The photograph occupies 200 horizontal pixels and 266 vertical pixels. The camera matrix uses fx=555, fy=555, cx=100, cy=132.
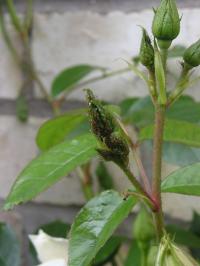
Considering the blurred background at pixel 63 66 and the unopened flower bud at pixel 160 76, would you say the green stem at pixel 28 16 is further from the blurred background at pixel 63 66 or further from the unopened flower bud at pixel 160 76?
the unopened flower bud at pixel 160 76

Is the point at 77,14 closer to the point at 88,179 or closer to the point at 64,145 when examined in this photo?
the point at 88,179

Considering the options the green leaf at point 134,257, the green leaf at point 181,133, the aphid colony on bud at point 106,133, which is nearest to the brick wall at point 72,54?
the green leaf at point 134,257

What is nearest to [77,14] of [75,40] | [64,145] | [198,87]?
[75,40]

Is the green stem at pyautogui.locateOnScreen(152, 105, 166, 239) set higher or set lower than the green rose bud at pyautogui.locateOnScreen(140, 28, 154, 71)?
lower

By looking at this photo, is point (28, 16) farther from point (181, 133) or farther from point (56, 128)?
point (181, 133)

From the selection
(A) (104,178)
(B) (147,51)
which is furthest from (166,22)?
(A) (104,178)

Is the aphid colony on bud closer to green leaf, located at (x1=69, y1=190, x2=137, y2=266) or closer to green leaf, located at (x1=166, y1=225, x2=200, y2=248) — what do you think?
green leaf, located at (x1=69, y1=190, x2=137, y2=266)

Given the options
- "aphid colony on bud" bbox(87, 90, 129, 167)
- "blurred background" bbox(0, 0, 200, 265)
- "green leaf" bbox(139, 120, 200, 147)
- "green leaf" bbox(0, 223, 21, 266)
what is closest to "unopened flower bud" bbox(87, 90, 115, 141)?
"aphid colony on bud" bbox(87, 90, 129, 167)
